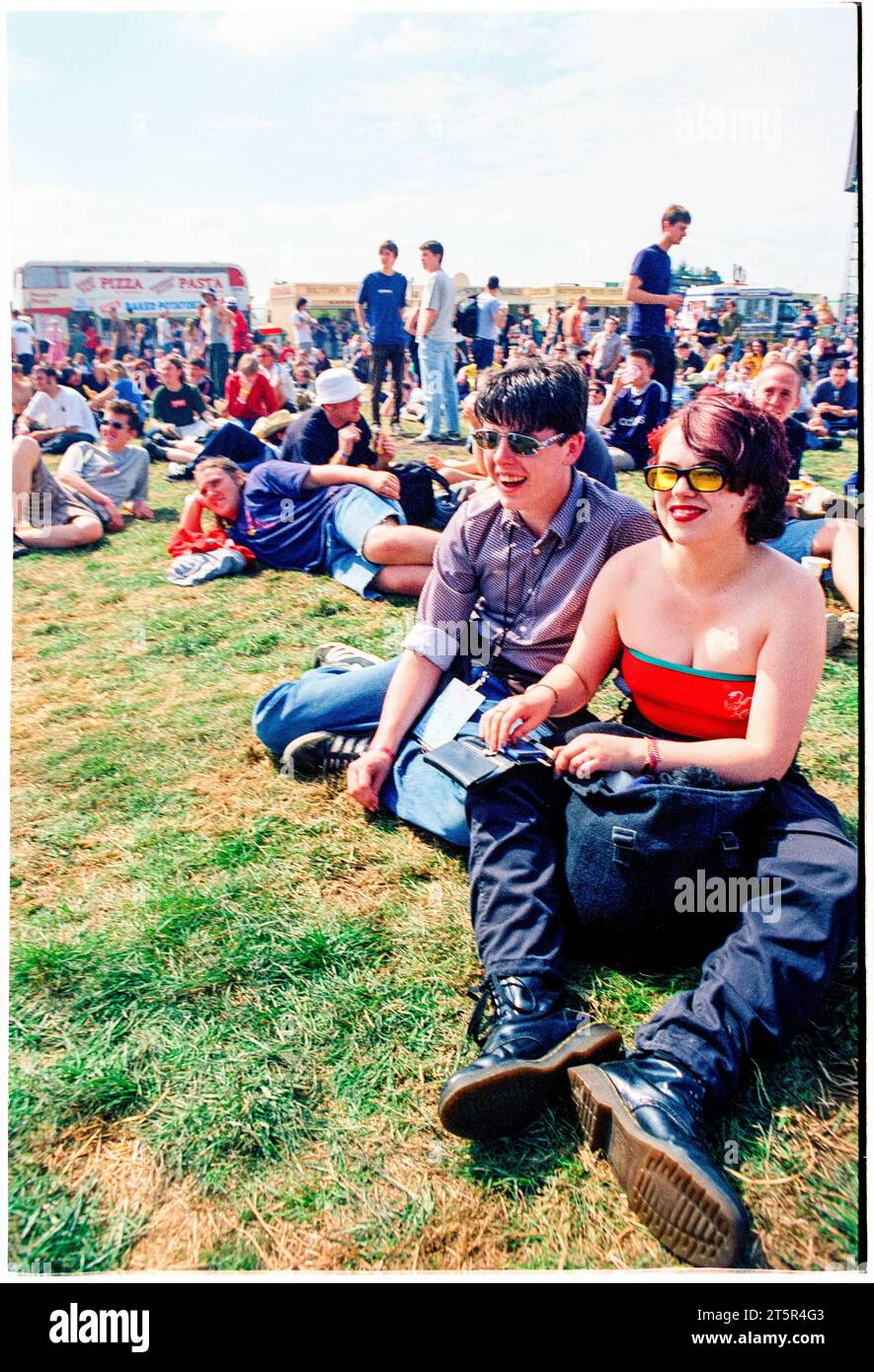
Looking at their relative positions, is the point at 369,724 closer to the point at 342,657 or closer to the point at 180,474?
the point at 342,657

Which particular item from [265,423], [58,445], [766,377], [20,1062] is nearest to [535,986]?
[20,1062]

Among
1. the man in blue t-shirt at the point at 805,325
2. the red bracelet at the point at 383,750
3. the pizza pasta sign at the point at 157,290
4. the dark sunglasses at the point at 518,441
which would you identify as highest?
the pizza pasta sign at the point at 157,290

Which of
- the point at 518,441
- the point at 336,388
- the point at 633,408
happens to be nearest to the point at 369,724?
the point at 518,441

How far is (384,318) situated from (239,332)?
388cm

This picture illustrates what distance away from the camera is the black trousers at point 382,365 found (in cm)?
973

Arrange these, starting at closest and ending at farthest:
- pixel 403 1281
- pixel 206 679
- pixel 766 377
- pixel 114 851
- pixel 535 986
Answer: pixel 403 1281 → pixel 535 986 → pixel 114 851 → pixel 206 679 → pixel 766 377

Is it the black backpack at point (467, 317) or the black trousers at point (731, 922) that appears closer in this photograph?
the black trousers at point (731, 922)

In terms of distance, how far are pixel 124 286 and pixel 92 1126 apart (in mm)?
24087

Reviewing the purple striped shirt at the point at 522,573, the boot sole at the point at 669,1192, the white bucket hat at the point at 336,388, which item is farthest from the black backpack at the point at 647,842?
the white bucket hat at the point at 336,388

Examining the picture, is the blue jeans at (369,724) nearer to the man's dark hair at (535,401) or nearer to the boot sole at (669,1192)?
the man's dark hair at (535,401)

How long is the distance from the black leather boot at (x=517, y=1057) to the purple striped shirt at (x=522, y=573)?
3.35 ft

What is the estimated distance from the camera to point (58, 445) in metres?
9.04
